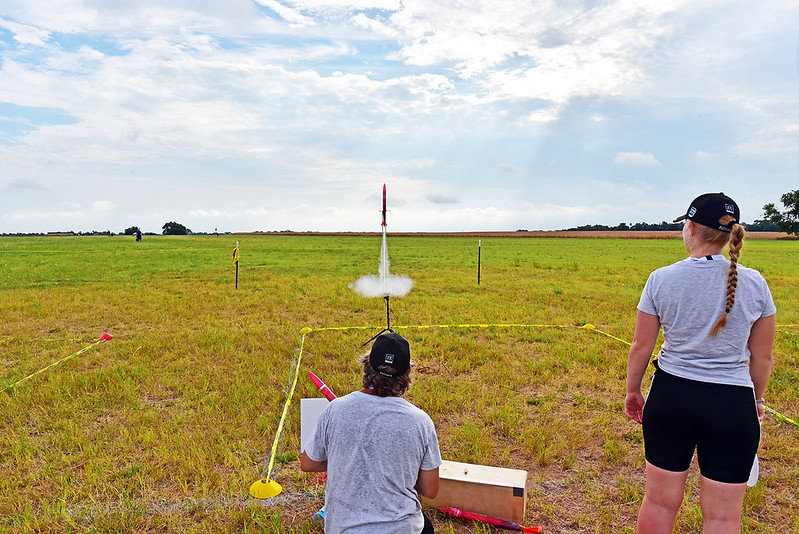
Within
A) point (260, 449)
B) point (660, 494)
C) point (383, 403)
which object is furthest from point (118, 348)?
point (660, 494)

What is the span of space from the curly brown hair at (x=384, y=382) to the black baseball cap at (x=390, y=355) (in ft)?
0.06

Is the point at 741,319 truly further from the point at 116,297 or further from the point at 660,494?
the point at 116,297

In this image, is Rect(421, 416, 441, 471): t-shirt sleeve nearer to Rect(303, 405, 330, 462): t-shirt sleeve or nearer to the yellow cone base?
Rect(303, 405, 330, 462): t-shirt sleeve

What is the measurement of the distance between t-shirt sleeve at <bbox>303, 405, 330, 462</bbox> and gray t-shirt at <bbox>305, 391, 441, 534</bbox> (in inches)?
4.0

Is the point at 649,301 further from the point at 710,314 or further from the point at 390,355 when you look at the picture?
the point at 390,355

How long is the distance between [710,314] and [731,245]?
42 centimetres

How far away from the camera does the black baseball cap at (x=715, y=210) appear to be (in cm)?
281

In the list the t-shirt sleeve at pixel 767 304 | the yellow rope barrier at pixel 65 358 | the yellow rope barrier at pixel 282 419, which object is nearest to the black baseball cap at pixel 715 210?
the t-shirt sleeve at pixel 767 304

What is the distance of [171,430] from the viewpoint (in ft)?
19.1

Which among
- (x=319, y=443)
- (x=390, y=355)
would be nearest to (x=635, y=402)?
(x=390, y=355)

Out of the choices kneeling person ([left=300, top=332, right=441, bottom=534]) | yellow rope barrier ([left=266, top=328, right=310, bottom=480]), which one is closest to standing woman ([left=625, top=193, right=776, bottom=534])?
kneeling person ([left=300, top=332, right=441, bottom=534])

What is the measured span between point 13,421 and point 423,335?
22.6ft

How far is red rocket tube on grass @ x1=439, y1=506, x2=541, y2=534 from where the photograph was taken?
4008 millimetres

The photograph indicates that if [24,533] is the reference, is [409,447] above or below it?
above
